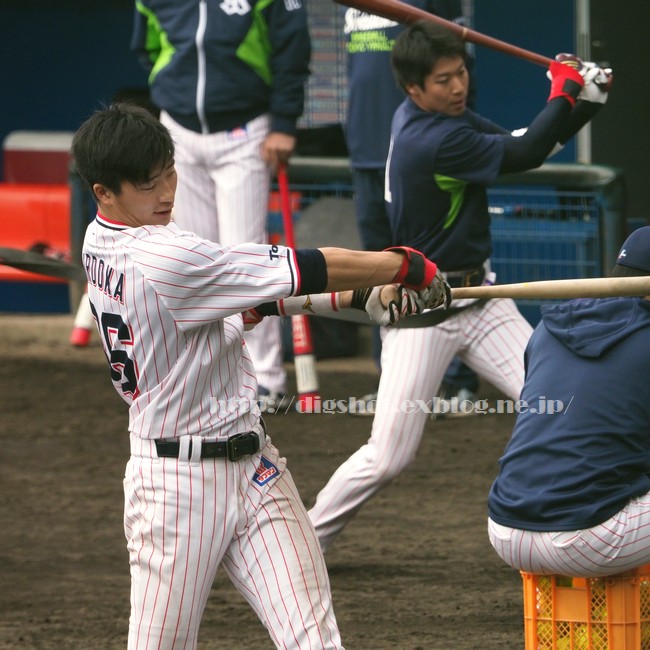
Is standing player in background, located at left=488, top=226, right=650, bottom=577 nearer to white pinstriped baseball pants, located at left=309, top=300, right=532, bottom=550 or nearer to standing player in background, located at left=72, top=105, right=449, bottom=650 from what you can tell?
standing player in background, located at left=72, top=105, right=449, bottom=650

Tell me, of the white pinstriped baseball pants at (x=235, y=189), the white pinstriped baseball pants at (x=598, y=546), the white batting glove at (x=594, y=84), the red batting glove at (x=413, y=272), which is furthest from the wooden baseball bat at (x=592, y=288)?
the white pinstriped baseball pants at (x=235, y=189)

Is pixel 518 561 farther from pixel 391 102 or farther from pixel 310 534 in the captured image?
pixel 391 102

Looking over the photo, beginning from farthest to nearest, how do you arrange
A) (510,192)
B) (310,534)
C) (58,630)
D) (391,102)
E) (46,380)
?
1. (46,380)
2. (510,192)
3. (391,102)
4. (58,630)
5. (310,534)

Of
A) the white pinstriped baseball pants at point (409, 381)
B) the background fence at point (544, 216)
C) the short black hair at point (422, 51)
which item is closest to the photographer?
the white pinstriped baseball pants at point (409, 381)

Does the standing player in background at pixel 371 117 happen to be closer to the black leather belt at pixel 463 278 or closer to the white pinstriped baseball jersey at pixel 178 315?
the black leather belt at pixel 463 278

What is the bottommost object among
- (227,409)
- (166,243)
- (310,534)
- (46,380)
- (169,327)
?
(46,380)

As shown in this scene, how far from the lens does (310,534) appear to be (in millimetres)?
3033

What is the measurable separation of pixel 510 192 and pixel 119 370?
14.6 ft

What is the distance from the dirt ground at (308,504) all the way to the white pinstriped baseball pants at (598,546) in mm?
774

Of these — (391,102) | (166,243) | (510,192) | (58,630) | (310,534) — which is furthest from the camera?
(510,192)

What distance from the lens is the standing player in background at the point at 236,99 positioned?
21.0 feet

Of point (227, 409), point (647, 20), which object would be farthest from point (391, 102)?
point (227, 409)

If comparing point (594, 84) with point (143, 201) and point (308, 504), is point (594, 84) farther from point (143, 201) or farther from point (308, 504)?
point (143, 201)

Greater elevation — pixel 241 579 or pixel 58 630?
pixel 241 579
